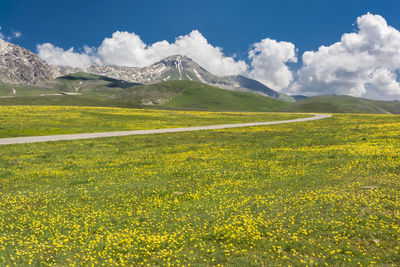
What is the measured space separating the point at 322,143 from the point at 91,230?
3400 centimetres

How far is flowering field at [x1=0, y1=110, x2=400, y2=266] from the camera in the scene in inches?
405

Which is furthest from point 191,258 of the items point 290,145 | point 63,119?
point 63,119

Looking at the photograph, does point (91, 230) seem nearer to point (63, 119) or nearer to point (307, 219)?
point (307, 219)

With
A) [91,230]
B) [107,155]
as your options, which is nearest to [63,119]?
[107,155]

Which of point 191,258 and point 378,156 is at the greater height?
point 378,156

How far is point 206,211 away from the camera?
1446 cm

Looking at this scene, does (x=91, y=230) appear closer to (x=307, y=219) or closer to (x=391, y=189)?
(x=307, y=219)

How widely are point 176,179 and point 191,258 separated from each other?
36.8ft

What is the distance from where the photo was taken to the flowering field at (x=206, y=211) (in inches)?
405

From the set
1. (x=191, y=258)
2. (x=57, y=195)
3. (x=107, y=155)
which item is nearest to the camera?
(x=191, y=258)

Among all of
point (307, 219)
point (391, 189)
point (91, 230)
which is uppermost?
point (391, 189)

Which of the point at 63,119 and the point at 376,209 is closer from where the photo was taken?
the point at 376,209

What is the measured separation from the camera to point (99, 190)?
18.6 meters

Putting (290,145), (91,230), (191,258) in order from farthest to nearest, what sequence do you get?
(290,145) → (91,230) → (191,258)
